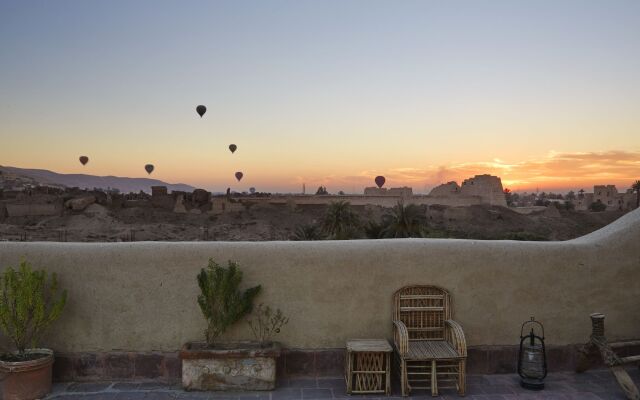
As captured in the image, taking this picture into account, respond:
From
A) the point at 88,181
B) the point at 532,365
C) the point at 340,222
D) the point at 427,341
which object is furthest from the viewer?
the point at 88,181

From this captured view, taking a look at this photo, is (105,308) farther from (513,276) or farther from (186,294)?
(513,276)

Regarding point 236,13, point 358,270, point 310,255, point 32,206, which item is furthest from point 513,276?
point 32,206

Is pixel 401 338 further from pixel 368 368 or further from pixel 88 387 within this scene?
pixel 88 387

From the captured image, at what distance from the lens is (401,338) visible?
4.68 meters

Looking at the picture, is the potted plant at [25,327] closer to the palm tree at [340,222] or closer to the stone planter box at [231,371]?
the stone planter box at [231,371]

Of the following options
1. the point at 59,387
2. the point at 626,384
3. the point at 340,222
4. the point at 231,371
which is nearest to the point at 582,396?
the point at 626,384

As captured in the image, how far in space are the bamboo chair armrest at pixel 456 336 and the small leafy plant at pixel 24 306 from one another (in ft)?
13.0

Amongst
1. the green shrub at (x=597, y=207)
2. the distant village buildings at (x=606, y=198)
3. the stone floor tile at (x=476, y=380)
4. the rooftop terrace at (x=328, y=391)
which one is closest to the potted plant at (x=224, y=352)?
the rooftop terrace at (x=328, y=391)

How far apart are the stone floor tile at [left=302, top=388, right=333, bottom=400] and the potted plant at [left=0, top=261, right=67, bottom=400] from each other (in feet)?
8.39

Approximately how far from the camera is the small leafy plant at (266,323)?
5191 mm

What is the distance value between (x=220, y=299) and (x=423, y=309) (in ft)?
7.13

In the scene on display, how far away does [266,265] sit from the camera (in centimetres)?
521

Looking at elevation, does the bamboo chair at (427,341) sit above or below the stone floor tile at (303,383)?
above

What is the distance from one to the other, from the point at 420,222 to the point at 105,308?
2928 cm
